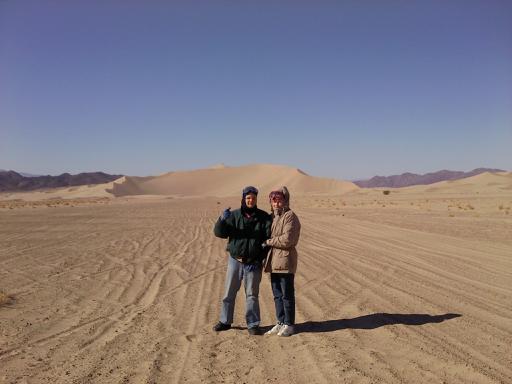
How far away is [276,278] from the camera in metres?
5.71

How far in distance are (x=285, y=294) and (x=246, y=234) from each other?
846mm

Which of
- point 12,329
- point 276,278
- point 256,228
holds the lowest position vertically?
point 12,329

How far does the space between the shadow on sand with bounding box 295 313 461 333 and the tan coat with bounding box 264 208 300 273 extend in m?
0.90

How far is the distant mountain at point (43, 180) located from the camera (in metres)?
130

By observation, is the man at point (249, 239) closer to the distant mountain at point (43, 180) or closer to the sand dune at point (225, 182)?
the sand dune at point (225, 182)

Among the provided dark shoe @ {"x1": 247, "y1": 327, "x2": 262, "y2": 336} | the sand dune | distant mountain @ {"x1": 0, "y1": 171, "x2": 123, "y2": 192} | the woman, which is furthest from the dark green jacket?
distant mountain @ {"x1": 0, "y1": 171, "x2": 123, "y2": 192}

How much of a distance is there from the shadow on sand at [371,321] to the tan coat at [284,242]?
901mm

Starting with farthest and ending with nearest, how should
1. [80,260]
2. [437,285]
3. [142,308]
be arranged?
[80,260] → [437,285] → [142,308]

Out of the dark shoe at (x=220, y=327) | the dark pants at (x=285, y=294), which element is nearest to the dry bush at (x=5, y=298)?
the dark shoe at (x=220, y=327)

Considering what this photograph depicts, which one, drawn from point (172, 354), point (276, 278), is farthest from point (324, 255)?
point (172, 354)

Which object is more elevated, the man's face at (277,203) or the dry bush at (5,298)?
the man's face at (277,203)

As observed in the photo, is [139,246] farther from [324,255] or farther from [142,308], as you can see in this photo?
[142,308]

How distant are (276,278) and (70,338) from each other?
255cm

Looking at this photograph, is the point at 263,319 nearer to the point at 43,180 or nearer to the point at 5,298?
the point at 5,298
